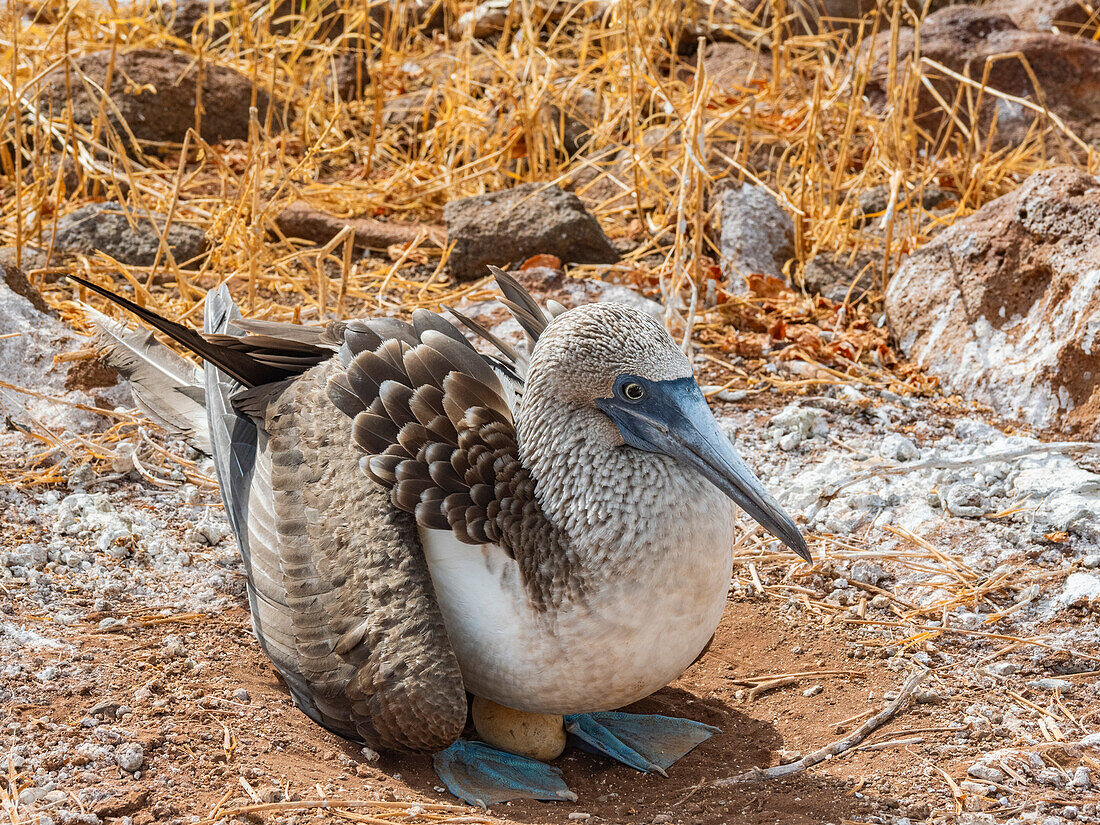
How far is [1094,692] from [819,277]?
3.07m

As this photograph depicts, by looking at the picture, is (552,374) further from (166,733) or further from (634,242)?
(634,242)

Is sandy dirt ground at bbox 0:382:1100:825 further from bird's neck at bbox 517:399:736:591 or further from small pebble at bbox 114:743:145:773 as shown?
bird's neck at bbox 517:399:736:591

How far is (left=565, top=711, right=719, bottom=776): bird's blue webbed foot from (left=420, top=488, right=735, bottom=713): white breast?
0.86 feet

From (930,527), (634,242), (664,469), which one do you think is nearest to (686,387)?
(664,469)

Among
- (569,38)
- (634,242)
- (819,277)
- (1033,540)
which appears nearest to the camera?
(1033,540)

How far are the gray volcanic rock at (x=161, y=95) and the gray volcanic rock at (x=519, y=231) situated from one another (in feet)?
7.49

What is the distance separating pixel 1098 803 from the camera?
274cm

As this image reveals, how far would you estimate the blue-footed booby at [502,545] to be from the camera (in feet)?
9.15

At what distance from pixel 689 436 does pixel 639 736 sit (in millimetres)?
972

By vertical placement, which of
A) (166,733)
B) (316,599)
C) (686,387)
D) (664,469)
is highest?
(686,387)

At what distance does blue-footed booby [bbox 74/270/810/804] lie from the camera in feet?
9.15

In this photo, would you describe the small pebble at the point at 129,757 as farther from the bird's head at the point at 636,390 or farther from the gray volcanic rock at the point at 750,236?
the gray volcanic rock at the point at 750,236

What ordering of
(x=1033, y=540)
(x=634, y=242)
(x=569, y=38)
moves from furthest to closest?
(x=569, y=38), (x=634, y=242), (x=1033, y=540)

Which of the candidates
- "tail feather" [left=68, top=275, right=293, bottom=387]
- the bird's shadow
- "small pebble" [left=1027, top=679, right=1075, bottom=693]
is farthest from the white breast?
"small pebble" [left=1027, top=679, right=1075, bottom=693]
